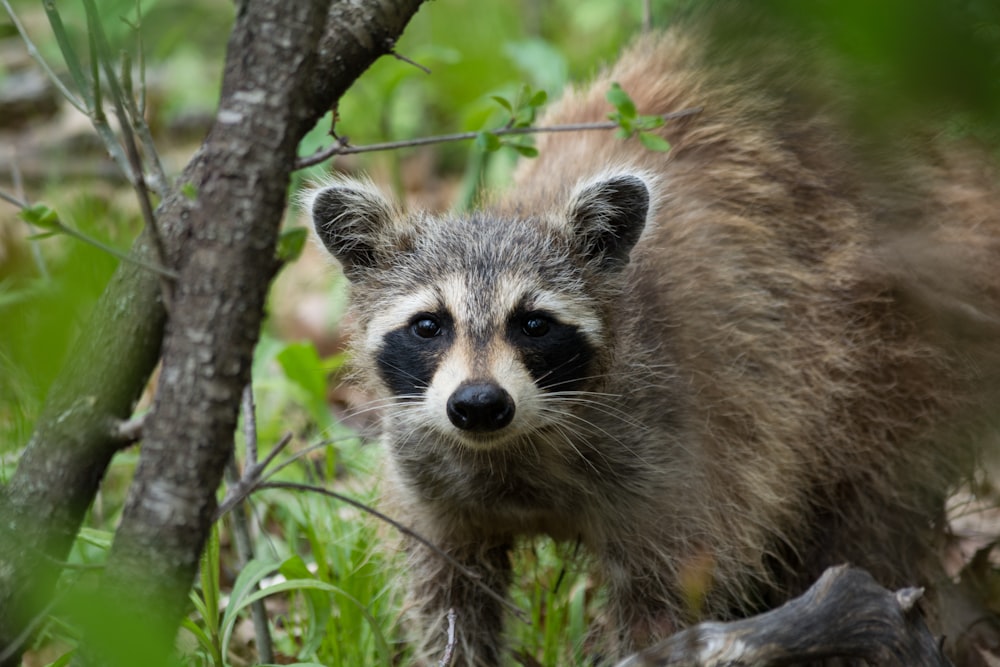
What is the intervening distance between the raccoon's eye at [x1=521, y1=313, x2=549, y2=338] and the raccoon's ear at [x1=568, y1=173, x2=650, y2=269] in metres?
0.45

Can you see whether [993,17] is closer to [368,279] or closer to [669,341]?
[669,341]

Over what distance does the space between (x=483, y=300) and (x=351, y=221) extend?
0.80 m

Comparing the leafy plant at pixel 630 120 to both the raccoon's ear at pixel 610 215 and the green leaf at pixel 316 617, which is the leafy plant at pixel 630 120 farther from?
the green leaf at pixel 316 617

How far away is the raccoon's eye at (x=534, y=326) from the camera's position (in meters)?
4.25

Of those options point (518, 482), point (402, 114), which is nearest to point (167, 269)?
point (518, 482)

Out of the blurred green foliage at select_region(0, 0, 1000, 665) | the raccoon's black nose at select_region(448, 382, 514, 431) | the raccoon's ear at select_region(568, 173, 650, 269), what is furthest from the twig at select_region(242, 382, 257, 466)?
the raccoon's ear at select_region(568, 173, 650, 269)

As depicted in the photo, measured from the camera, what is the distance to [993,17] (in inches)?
56.2

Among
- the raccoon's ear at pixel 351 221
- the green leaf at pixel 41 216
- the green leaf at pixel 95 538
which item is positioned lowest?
the green leaf at pixel 95 538

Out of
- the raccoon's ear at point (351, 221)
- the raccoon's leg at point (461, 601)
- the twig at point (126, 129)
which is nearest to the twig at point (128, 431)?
the twig at point (126, 129)

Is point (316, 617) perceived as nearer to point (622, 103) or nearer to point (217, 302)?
point (622, 103)

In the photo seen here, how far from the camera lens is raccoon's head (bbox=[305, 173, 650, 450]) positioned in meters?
4.00

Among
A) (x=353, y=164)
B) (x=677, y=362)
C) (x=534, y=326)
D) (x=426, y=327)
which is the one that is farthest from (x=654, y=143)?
(x=353, y=164)

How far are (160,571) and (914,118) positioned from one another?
1.83 metres

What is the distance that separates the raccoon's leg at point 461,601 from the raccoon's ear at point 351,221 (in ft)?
4.21
